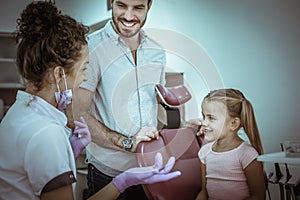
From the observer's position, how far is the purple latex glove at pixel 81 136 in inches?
71.6

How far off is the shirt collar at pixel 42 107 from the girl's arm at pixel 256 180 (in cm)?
80

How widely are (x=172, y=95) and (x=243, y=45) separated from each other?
38 cm

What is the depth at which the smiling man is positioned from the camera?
1821mm

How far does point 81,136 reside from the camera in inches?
72.0

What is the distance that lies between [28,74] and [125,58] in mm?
419

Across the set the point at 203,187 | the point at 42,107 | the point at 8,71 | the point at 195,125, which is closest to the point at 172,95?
the point at 195,125

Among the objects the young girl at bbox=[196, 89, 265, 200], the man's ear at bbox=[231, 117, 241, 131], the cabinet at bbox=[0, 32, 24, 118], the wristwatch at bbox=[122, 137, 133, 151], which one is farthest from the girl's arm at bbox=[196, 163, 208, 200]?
the cabinet at bbox=[0, 32, 24, 118]

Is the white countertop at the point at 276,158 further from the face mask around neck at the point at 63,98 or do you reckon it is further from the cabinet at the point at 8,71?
the cabinet at the point at 8,71

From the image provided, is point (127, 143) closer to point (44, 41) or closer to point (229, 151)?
point (229, 151)

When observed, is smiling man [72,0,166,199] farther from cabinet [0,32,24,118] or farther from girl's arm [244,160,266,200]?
girl's arm [244,160,266,200]

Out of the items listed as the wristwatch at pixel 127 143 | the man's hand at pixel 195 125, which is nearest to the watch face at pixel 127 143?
the wristwatch at pixel 127 143

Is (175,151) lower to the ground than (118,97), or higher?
lower

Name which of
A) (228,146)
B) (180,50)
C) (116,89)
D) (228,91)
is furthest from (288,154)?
(116,89)

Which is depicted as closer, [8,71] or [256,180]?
[256,180]
